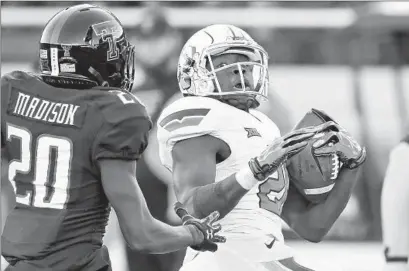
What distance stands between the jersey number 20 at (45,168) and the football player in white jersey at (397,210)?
7.60ft

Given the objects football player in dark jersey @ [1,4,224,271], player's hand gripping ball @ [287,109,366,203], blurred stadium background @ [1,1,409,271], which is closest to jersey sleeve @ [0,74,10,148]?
football player in dark jersey @ [1,4,224,271]

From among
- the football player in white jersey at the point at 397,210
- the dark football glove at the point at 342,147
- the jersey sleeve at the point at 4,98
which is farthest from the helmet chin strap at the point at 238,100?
the football player in white jersey at the point at 397,210

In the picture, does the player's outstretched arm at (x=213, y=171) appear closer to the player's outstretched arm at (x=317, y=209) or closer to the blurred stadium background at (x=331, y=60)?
the player's outstretched arm at (x=317, y=209)

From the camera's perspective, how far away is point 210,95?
10.2 feet

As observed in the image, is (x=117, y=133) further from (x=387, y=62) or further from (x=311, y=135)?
(x=387, y=62)

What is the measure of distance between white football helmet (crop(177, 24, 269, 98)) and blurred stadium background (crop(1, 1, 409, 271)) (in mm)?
3005

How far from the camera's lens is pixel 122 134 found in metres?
2.42

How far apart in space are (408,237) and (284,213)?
1.40m

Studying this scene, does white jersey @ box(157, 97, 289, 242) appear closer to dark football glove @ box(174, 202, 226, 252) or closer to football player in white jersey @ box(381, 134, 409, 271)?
dark football glove @ box(174, 202, 226, 252)

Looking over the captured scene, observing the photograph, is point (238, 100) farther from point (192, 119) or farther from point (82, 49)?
point (82, 49)

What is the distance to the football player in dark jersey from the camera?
2.41 meters

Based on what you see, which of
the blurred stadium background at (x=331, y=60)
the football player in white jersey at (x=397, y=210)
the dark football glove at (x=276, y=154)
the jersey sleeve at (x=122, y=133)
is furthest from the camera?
the blurred stadium background at (x=331, y=60)

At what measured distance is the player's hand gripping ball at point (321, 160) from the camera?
305 centimetres

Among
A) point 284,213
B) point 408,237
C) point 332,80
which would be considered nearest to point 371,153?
point 332,80
